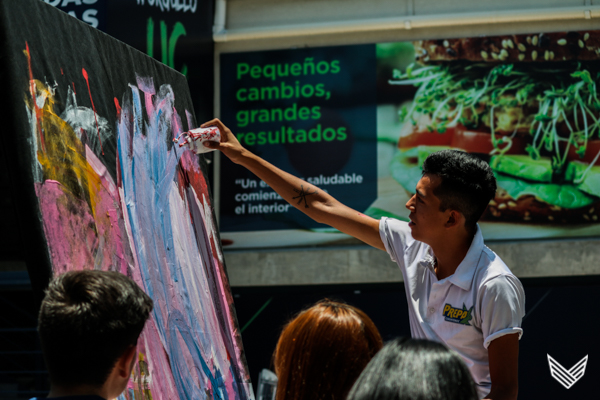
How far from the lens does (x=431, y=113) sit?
23.7 ft

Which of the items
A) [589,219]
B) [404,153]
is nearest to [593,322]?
[589,219]

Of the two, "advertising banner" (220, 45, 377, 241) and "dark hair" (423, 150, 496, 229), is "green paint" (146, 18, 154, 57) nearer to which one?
"advertising banner" (220, 45, 377, 241)

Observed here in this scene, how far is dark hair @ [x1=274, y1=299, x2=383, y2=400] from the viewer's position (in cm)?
163

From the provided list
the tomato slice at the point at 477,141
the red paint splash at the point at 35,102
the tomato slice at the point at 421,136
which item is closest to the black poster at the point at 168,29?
the tomato slice at the point at 421,136

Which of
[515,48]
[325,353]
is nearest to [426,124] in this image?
[515,48]

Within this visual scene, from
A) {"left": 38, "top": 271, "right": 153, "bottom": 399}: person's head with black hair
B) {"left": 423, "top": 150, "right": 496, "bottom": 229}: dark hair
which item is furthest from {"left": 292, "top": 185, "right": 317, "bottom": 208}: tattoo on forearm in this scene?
{"left": 38, "top": 271, "right": 153, "bottom": 399}: person's head with black hair

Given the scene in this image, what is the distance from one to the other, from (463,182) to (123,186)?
1253 mm

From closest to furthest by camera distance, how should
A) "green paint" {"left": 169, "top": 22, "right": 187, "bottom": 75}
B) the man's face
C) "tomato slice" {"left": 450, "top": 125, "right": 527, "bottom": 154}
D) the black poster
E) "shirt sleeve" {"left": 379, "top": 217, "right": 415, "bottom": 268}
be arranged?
1. the man's face
2. "shirt sleeve" {"left": 379, "top": 217, "right": 415, "bottom": 268}
3. the black poster
4. "green paint" {"left": 169, "top": 22, "right": 187, "bottom": 75}
5. "tomato slice" {"left": 450, "top": 125, "right": 527, "bottom": 154}

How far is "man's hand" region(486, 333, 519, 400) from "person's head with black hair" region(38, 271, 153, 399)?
122cm

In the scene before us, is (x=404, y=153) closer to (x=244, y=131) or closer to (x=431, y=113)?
(x=431, y=113)

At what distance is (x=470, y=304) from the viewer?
7.73 ft

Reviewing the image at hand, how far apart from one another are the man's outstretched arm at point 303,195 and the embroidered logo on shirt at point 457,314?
0.57m

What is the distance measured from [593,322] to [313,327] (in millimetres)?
5727

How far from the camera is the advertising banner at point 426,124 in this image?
6914 mm
